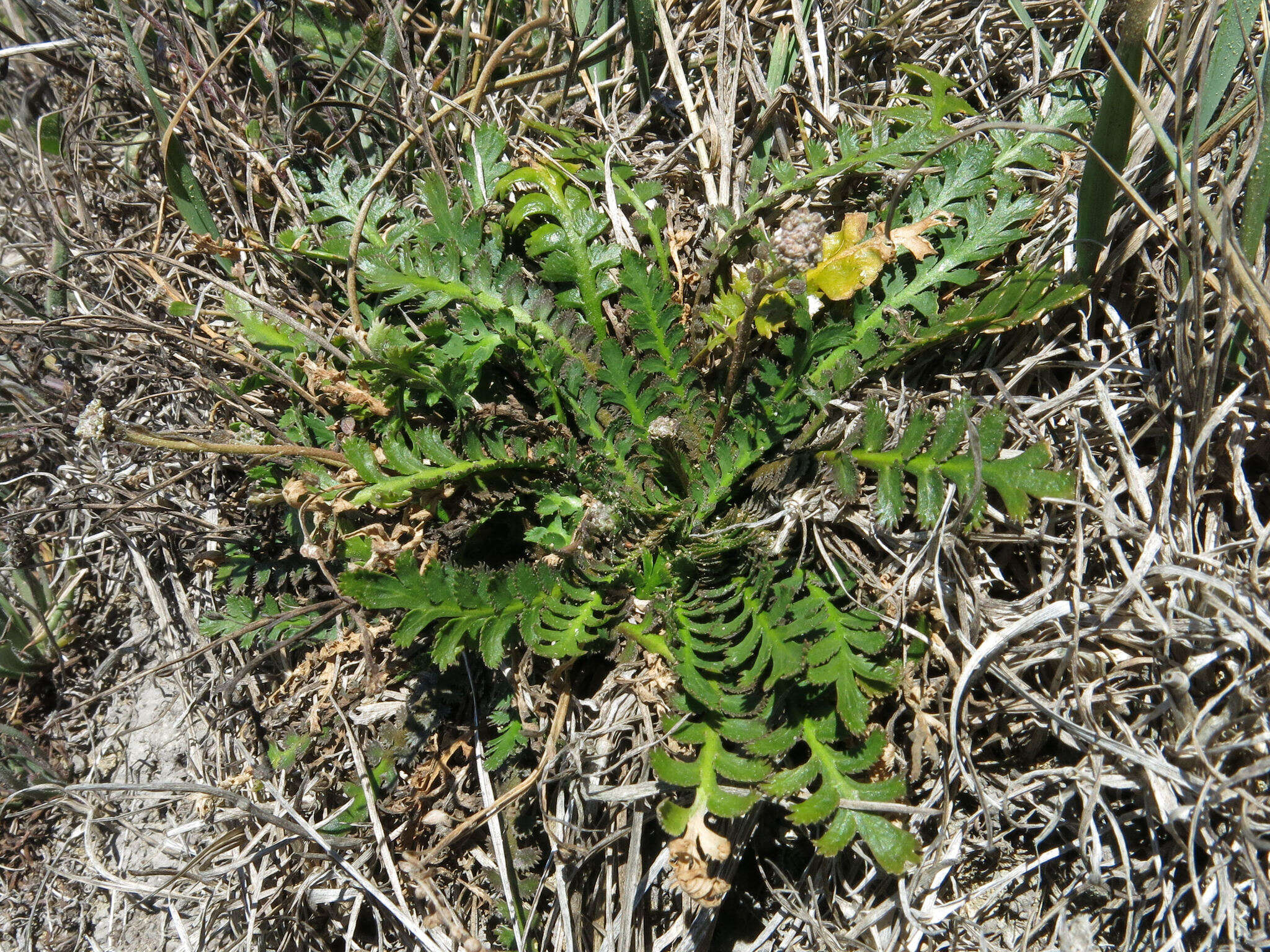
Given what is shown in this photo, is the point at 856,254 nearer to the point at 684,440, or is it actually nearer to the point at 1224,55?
the point at 684,440

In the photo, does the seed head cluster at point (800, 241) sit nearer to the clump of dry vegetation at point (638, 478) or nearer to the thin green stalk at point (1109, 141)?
the clump of dry vegetation at point (638, 478)

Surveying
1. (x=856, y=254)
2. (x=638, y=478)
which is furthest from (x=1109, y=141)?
(x=638, y=478)

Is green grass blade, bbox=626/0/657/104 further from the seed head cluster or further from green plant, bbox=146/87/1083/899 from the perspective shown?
Answer: the seed head cluster

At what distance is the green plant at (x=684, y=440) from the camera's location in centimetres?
203

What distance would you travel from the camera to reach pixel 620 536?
248cm

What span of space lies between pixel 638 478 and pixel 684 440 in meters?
0.20

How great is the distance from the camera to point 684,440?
252cm

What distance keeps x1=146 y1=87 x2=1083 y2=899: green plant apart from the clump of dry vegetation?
0.05ft

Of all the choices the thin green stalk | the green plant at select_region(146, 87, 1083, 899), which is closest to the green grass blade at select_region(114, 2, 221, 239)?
the green plant at select_region(146, 87, 1083, 899)

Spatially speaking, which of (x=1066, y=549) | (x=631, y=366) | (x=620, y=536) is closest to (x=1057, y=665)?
(x=1066, y=549)

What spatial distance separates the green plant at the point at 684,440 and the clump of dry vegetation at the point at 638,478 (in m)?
0.02

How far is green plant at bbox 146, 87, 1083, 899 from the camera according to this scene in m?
2.03

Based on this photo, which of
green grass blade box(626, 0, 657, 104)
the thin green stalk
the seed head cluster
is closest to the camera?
the thin green stalk

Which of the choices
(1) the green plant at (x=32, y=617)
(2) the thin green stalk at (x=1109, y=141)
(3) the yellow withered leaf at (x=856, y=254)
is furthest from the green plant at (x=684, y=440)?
(1) the green plant at (x=32, y=617)
